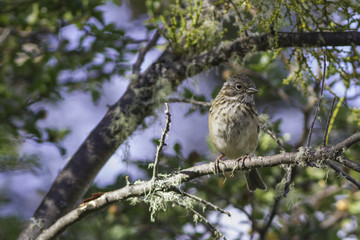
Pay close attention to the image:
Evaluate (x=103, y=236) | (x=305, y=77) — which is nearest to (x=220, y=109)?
(x=305, y=77)

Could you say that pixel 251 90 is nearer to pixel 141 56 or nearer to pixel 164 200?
pixel 141 56

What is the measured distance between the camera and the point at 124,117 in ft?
11.7

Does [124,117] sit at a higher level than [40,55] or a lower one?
lower

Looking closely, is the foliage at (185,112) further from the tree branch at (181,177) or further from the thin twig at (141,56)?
the tree branch at (181,177)

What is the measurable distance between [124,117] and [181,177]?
3.65 ft

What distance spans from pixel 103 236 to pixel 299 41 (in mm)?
2996

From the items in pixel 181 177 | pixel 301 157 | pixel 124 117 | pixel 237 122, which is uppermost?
pixel 237 122

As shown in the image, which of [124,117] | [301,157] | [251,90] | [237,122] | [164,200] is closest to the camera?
[301,157]

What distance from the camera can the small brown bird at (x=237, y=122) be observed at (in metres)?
3.84

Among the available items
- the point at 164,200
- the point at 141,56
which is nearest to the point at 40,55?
the point at 141,56

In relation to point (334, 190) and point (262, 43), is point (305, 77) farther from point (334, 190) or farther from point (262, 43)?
point (334, 190)

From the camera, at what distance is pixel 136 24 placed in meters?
6.59

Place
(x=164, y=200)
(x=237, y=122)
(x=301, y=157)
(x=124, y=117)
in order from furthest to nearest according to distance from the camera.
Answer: (x=237, y=122) → (x=124, y=117) → (x=164, y=200) → (x=301, y=157)

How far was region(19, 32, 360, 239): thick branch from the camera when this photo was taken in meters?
3.32
